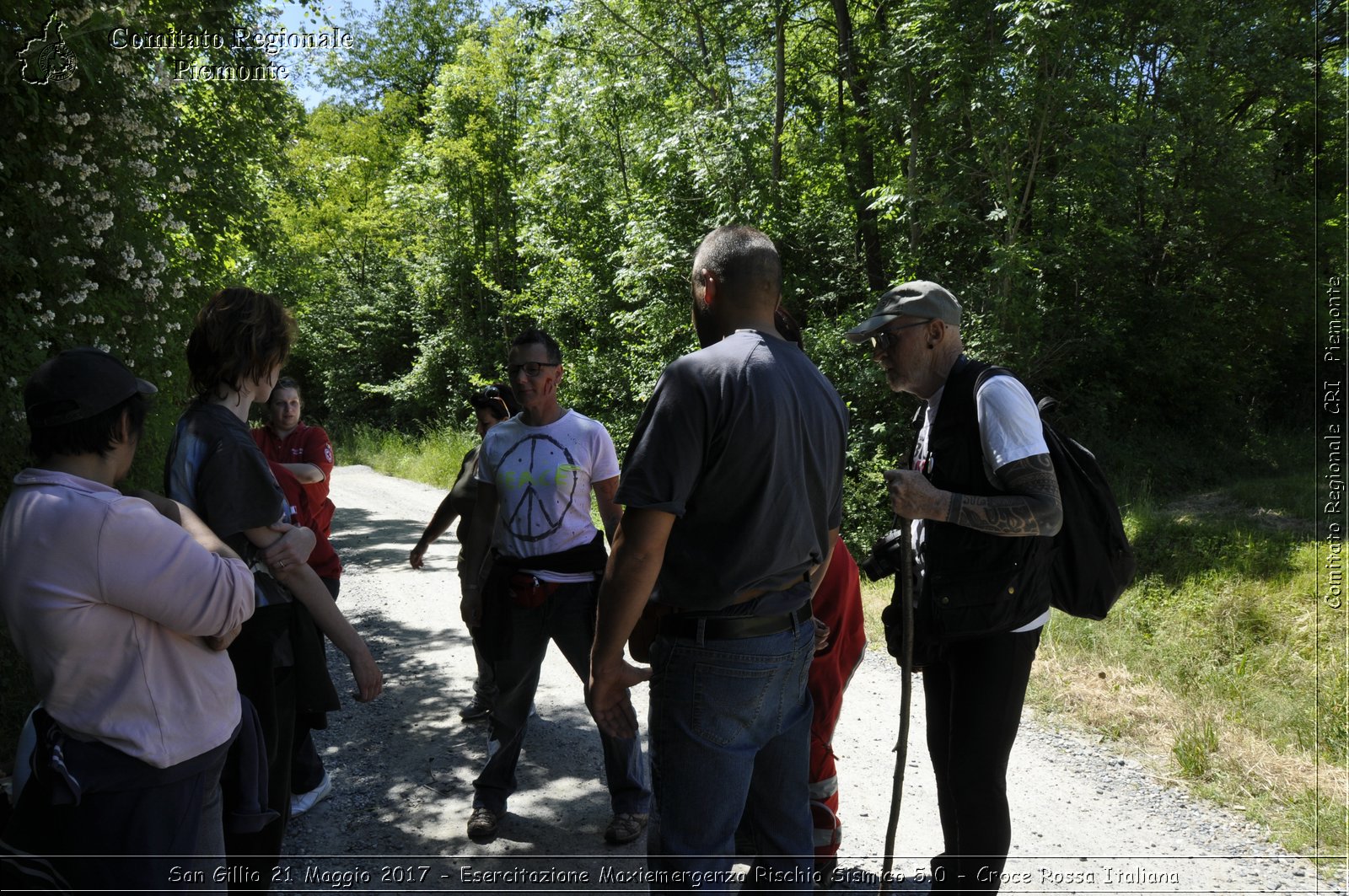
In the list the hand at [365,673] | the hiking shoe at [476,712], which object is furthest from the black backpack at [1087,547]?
the hiking shoe at [476,712]

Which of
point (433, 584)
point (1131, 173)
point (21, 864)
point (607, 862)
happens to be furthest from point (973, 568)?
point (1131, 173)

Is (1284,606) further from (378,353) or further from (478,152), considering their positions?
(378,353)

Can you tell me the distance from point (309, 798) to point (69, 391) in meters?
2.91

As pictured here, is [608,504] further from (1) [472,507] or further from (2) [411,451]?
(2) [411,451]

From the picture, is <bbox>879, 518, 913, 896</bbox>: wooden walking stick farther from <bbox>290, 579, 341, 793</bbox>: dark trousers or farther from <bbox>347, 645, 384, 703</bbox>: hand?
<bbox>290, 579, 341, 793</bbox>: dark trousers

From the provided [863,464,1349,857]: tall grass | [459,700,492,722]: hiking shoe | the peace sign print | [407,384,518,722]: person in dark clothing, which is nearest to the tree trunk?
[863,464,1349,857]: tall grass

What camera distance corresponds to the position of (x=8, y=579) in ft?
6.78

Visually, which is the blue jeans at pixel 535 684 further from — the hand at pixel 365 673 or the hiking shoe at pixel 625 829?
the hand at pixel 365 673

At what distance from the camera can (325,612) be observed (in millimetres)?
2875

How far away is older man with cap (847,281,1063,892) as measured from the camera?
9.14ft

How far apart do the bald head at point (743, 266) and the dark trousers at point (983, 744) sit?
1.31 m

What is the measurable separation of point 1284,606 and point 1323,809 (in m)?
3.47

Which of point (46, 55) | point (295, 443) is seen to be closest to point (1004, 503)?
point (295, 443)

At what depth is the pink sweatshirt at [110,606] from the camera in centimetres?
204
